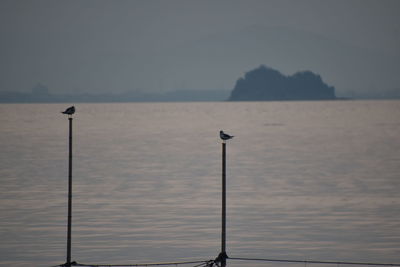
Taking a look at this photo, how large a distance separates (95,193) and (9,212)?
1177 cm

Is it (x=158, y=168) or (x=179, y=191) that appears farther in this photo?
(x=158, y=168)

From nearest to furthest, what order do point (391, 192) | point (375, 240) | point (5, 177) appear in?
point (375, 240) → point (391, 192) → point (5, 177)

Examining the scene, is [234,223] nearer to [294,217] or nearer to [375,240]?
[294,217]

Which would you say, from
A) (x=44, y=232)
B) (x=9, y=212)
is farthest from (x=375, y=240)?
(x=9, y=212)

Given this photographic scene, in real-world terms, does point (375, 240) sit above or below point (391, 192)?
below

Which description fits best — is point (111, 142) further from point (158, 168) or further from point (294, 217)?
point (294, 217)

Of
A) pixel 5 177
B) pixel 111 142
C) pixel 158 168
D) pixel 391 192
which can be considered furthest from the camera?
pixel 111 142

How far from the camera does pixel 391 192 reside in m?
62.7

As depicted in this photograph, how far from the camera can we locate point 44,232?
4516 cm

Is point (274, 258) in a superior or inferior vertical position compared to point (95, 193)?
inferior

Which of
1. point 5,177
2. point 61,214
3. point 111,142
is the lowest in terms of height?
point 61,214

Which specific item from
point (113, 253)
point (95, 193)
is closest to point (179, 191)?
point (95, 193)

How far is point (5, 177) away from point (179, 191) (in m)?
19.7

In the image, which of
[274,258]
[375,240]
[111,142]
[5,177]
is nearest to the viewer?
[274,258]
